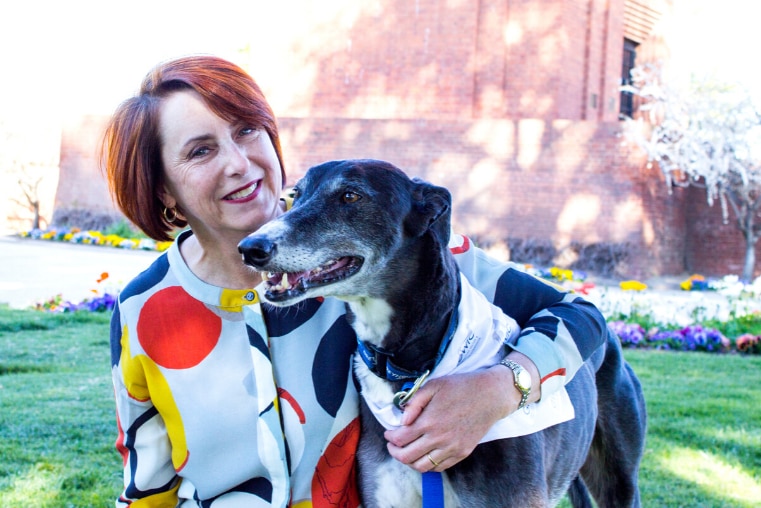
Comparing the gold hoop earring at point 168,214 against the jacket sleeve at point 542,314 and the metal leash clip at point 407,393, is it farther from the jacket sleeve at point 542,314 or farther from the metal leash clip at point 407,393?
the metal leash clip at point 407,393

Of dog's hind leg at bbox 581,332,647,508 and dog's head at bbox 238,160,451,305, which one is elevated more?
dog's head at bbox 238,160,451,305

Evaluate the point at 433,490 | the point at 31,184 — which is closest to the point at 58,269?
the point at 31,184

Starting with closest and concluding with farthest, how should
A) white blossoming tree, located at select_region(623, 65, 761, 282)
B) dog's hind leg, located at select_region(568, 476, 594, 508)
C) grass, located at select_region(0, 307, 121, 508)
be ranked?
dog's hind leg, located at select_region(568, 476, 594, 508) → grass, located at select_region(0, 307, 121, 508) → white blossoming tree, located at select_region(623, 65, 761, 282)

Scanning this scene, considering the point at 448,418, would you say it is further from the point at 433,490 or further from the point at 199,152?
the point at 199,152

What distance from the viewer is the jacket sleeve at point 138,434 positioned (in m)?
2.50

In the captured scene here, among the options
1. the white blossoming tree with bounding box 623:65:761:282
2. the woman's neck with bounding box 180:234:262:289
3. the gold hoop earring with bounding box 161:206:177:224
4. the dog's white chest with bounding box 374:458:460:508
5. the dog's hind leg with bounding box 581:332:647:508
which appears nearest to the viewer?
the dog's white chest with bounding box 374:458:460:508

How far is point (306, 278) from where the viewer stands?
222 centimetres

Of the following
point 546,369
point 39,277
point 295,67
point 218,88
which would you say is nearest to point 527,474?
point 546,369

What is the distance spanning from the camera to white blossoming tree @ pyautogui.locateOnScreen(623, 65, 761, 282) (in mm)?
14156

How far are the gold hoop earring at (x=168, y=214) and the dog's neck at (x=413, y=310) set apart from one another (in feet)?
3.00

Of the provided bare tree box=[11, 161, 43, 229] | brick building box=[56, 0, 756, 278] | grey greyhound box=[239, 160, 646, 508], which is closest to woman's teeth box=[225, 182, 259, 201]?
grey greyhound box=[239, 160, 646, 508]

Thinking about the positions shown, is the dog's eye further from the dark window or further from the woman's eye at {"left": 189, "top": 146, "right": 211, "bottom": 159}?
the dark window

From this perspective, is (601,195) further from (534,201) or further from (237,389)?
(237,389)

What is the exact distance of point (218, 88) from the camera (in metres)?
2.55
